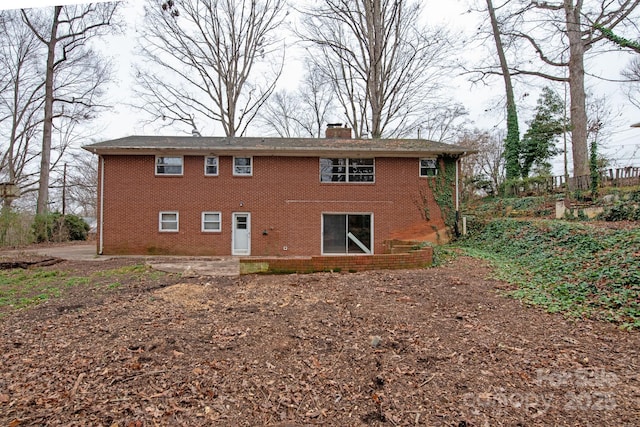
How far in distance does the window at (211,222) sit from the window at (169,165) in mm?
1671

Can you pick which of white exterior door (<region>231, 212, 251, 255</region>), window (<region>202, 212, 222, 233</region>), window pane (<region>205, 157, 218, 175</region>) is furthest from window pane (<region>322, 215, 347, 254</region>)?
window pane (<region>205, 157, 218, 175</region>)

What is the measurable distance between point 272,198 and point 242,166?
57.5 inches

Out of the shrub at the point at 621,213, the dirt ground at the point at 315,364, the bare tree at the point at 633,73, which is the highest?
the bare tree at the point at 633,73

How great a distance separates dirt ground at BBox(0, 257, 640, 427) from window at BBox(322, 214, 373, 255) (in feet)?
21.2

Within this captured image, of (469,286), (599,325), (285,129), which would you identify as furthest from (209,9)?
(599,325)

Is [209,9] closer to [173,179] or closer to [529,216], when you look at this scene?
[173,179]

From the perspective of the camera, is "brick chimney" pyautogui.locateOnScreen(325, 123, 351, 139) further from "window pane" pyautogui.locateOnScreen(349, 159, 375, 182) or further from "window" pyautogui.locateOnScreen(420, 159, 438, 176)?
"window" pyautogui.locateOnScreen(420, 159, 438, 176)

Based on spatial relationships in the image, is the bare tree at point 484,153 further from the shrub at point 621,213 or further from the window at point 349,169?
the shrub at point 621,213

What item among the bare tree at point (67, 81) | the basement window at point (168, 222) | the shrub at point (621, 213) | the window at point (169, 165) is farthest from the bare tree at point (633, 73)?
the bare tree at point (67, 81)

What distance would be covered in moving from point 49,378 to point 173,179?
907cm

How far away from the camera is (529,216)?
35.1ft

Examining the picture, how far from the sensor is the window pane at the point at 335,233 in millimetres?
10805

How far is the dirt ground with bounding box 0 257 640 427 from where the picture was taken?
2012 millimetres

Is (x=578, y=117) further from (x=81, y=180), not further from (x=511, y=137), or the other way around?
(x=81, y=180)
